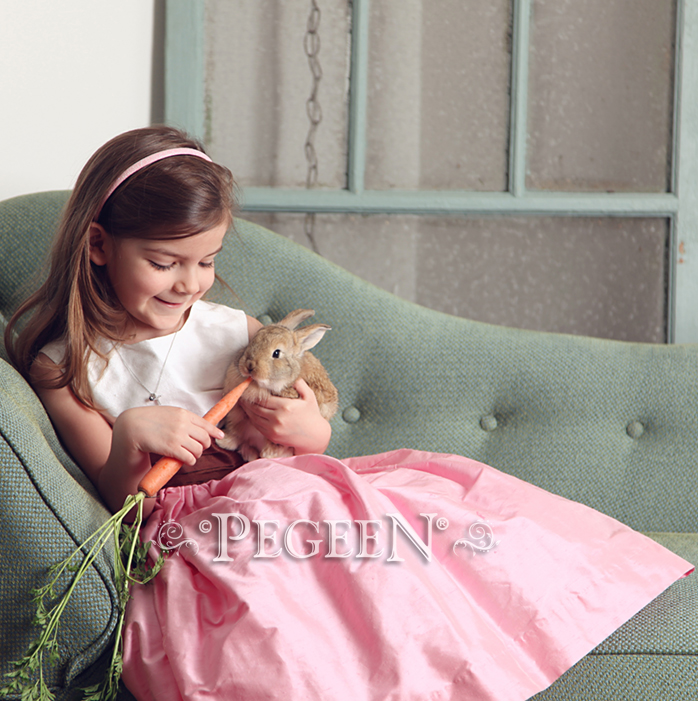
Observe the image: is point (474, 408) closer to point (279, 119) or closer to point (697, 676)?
point (697, 676)

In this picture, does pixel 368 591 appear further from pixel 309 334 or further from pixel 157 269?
pixel 157 269

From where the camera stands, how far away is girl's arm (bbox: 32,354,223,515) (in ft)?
2.83

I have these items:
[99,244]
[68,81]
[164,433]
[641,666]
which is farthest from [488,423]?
[68,81]

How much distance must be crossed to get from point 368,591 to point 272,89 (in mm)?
1285

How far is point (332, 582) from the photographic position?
0.74m

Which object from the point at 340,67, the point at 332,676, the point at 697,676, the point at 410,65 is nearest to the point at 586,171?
the point at 410,65

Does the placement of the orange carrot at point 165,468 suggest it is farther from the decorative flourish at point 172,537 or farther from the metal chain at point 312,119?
the metal chain at point 312,119

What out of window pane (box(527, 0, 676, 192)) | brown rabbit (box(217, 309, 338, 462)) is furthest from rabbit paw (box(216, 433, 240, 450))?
window pane (box(527, 0, 676, 192))

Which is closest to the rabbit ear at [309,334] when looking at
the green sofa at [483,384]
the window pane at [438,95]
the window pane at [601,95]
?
the green sofa at [483,384]

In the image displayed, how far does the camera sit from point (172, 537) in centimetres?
83

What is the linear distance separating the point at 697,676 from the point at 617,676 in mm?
101

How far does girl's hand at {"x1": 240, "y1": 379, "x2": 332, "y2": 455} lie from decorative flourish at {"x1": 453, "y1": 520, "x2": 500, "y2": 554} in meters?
0.32

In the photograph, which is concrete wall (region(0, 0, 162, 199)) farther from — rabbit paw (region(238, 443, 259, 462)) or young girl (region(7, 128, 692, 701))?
rabbit paw (region(238, 443, 259, 462))

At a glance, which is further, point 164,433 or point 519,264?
point 519,264
